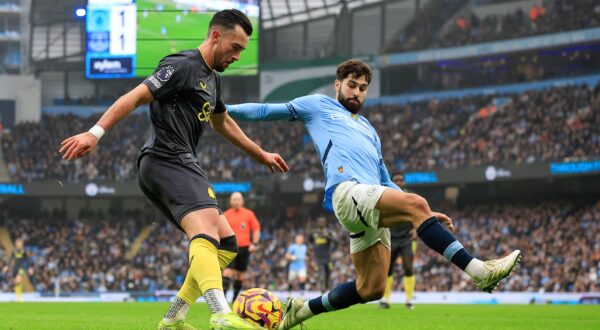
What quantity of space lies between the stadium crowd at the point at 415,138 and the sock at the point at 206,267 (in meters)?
31.6

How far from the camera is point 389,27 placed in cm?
4984

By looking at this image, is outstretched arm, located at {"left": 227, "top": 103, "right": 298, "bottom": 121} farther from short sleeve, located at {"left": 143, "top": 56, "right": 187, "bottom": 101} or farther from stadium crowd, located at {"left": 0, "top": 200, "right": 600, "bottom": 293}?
stadium crowd, located at {"left": 0, "top": 200, "right": 600, "bottom": 293}

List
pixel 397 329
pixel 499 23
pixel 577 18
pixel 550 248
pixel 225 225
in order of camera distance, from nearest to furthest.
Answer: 1. pixel 225 225
2. pixel 397 329
3. pixel 550 248
4. pixel 577 18
5. pixel 499 23

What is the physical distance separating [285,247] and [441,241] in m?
34.3

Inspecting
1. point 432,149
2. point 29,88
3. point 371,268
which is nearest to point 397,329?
point 371,268

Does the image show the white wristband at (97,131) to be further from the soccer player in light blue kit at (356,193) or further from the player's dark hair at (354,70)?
the player's dark hair at (354,70)

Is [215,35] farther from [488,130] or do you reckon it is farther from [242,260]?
[488,130]

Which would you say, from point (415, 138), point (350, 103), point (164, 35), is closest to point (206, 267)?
point (350, 103)

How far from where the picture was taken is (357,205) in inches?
284

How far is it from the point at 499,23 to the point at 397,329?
116 ft

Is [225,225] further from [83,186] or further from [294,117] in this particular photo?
[83,186]

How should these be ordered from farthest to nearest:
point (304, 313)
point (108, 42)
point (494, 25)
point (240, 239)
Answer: point (494, 25) → point (108, 42) → point (240, 239) → point (304, 313)

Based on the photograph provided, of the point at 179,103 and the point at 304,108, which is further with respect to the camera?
the point at 304,108

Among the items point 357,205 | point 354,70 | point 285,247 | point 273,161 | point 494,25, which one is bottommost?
point 285,247
